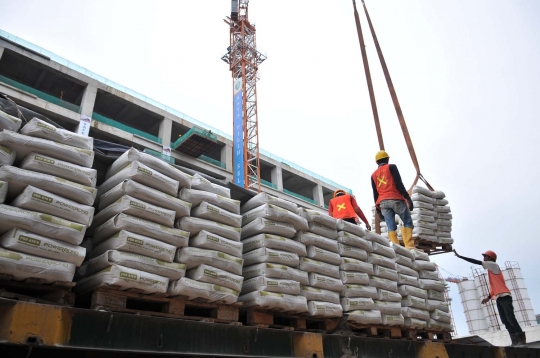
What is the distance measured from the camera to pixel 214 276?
11.5ft

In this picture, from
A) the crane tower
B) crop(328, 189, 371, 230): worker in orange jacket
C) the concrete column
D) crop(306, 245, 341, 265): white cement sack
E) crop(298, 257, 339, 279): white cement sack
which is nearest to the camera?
crop(298, 257, 339, 279): white cement sack

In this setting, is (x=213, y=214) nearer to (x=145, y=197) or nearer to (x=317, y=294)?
(x=145, y=197)

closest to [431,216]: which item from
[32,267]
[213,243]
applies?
[213,243]

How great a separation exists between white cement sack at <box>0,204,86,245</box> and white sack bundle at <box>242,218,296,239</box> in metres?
1.68

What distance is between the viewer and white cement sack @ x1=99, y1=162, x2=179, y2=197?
345 centimetres

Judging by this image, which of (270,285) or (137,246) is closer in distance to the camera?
(137,246)

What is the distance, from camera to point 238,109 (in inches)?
1463

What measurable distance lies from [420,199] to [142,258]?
710cm

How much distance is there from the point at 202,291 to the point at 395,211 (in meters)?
4.43

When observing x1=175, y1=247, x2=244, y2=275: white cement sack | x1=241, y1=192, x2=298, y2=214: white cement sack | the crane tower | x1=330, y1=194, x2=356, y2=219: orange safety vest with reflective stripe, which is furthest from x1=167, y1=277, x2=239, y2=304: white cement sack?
the crane tower

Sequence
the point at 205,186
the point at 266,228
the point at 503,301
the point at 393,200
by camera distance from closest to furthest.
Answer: the point at 205,186 < the point at 266,228 < the point at 503,301 < the point at 393,200

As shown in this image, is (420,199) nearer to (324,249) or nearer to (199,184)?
(324,249)

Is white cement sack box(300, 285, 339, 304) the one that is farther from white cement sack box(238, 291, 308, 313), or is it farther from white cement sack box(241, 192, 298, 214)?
white cement sack box(241, 192, 298, 214)

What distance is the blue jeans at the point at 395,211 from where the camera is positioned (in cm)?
691
